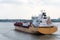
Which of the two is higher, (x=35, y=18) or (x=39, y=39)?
(x=35, y=18)

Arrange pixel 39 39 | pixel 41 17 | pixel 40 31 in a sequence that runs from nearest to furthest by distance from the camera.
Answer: pixel 39 39 → pixel 40 31 → pixel 41 17

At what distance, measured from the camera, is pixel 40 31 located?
53.5 meters

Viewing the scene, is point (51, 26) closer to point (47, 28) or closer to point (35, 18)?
point (47, 28)

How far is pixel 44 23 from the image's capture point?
5547 cm

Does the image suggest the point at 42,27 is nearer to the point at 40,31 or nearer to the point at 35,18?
the point at 40,31

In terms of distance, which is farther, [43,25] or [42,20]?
[42,20]

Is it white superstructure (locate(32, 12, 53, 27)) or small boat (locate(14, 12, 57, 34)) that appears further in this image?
white superstructure (locate(32, 12, 53, 27))

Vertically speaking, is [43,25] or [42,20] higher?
[42,20]

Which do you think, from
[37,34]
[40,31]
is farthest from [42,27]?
[37,34]

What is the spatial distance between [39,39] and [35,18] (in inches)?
467

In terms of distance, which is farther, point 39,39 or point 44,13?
point 44,13

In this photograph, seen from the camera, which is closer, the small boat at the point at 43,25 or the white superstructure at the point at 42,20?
the small boat at the point at 43,25

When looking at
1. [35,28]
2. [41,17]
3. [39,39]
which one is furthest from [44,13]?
[39,39]

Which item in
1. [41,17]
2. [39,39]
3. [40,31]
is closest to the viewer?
[39,39]
